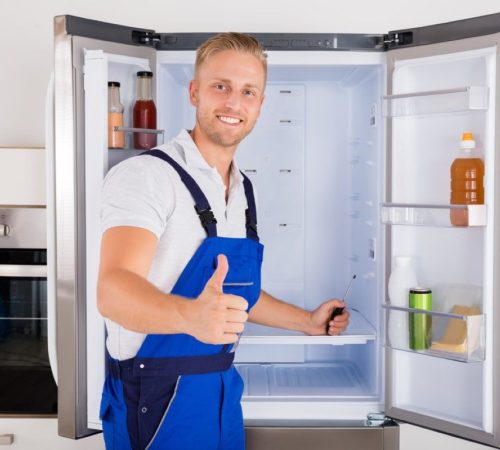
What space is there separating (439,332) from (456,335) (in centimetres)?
7

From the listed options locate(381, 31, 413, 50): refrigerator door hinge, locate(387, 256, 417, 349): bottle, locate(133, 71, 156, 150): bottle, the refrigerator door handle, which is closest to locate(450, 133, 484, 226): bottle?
locate(387, 256, 417, 349): bottle

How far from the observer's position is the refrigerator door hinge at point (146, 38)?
1830 mm

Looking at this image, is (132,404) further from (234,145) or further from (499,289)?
(499,289)

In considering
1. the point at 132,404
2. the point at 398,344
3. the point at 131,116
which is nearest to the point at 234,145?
the point at 131,116

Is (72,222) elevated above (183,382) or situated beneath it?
elevated above

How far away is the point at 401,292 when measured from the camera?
1.89 metres

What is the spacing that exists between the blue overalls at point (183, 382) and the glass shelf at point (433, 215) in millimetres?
513

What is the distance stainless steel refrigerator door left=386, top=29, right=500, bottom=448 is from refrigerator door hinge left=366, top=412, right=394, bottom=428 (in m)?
0.02

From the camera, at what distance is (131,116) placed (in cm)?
191

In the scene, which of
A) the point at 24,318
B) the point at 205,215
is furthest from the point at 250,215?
the point at 24,318

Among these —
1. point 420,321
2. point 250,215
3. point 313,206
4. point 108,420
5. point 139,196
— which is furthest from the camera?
point 313,206

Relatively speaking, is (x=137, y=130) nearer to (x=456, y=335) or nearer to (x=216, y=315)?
(x=216, y=315)

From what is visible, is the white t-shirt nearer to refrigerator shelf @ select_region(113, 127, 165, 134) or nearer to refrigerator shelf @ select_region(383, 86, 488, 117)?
refrigerator shelf @ select_region(113, 127, 165, 134)

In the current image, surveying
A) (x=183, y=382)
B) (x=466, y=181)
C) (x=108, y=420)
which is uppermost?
(x=466, y=181)
